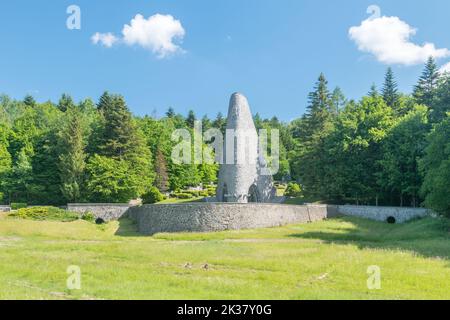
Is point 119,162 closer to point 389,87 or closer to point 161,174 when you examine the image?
point 161,174

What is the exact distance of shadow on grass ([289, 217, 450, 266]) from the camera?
68.7ft

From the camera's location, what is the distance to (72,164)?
48781 millimetres

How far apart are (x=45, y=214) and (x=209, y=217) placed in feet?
61.4

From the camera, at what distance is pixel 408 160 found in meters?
38.5

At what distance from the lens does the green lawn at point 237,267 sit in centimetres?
1177

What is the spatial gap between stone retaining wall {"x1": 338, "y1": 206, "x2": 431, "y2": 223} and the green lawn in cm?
719

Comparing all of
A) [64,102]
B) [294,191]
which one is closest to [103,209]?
[294,191]

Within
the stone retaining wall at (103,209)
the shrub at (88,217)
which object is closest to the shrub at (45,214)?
the shrub at (88,217)

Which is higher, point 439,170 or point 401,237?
point 439,170

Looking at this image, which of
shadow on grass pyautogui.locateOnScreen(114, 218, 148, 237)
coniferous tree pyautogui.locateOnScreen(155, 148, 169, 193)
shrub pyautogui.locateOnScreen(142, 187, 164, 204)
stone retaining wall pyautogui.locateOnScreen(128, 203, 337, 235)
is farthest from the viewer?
coniferous tree pyautogui.locateOnScreen(155, 148, 169, 193)

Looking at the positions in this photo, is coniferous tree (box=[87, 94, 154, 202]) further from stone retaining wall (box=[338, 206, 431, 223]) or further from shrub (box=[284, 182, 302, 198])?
stone retaining wall (box=[338, 206, 431, 223])

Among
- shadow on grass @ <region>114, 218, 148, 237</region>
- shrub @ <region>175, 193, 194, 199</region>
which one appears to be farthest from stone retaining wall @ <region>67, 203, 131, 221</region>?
shrub @ <region>175, 193, 194, 199</region>

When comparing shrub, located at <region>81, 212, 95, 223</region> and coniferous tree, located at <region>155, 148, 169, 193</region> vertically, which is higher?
coniferous tree, located at <region>155, 148, 169, 193</region>
